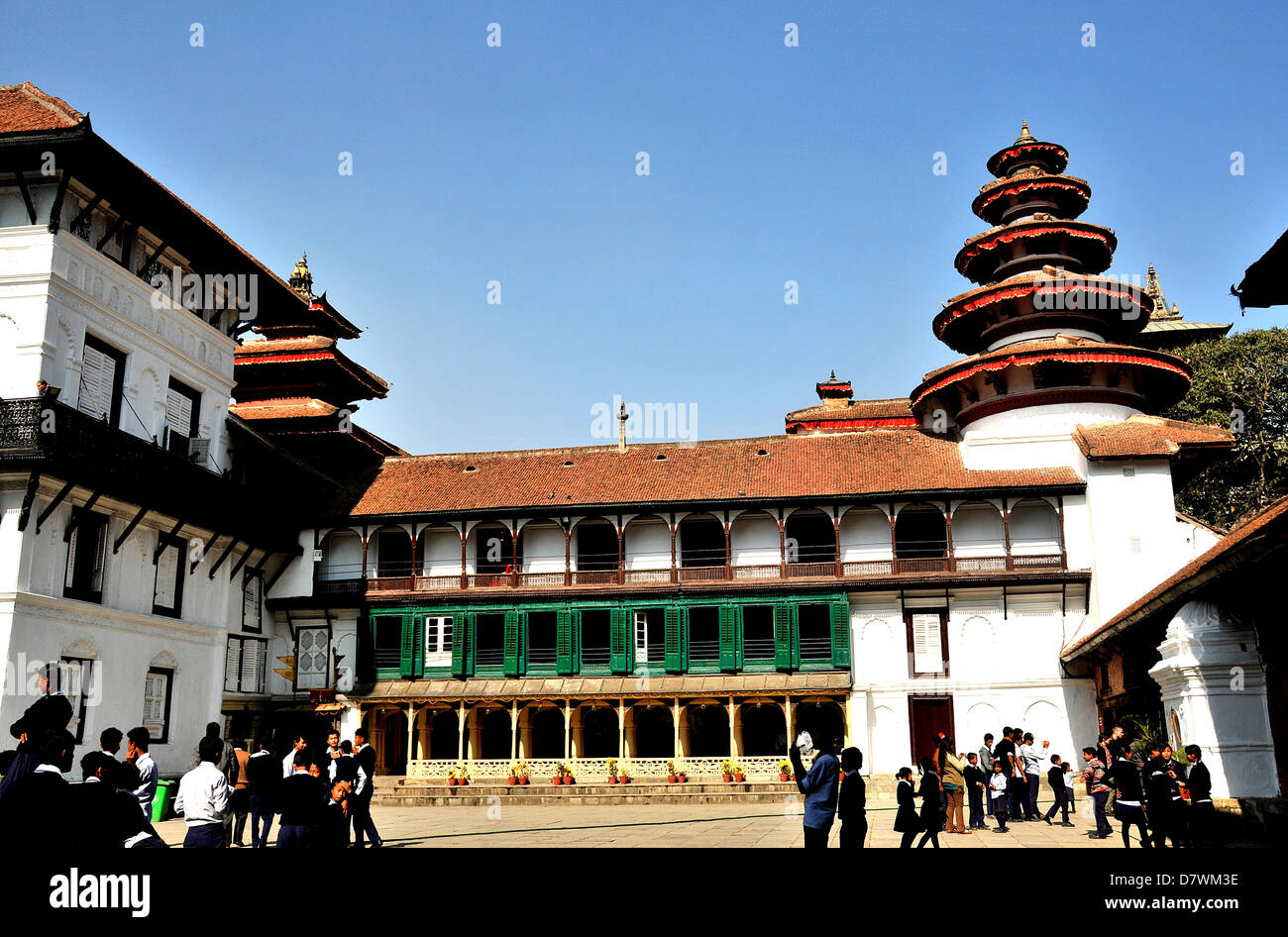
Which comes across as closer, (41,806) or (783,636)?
(41,806)

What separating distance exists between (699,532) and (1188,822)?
914 inches

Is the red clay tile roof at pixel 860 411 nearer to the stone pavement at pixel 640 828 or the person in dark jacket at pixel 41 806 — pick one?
the stone pavement at pixel 640 828

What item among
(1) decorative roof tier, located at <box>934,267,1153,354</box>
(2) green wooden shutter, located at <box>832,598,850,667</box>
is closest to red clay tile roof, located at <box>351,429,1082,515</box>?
(2) green wooden shutter, located at <box>832,598,850,667</box>

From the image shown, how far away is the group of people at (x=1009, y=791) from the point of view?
8875mm

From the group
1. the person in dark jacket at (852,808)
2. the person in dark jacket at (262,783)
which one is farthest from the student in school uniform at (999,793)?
the person in dark jacket at (262,783)

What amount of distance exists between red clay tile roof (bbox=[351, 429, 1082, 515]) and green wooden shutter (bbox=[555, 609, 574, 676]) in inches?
131

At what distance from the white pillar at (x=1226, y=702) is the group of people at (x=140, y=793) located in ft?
32.8

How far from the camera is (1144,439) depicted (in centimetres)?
2998

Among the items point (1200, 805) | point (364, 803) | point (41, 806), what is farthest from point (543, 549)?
point (41, 806)

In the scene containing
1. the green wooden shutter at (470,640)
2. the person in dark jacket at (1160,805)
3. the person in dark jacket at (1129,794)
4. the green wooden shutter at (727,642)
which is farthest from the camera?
the green wooden shutter at (470,640)

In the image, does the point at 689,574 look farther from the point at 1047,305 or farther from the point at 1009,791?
the point at 1009,791

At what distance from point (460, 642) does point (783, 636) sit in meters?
9.50

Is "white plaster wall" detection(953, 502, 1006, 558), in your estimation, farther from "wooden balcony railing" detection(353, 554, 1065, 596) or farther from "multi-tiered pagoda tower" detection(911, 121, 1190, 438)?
"multi-tiered pagoda tower" detection(911, 121, 1190, 438)

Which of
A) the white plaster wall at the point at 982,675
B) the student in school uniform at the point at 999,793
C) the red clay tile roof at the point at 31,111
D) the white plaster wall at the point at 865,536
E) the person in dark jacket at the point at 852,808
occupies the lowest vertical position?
the student in school uniform at the point at 999,793
